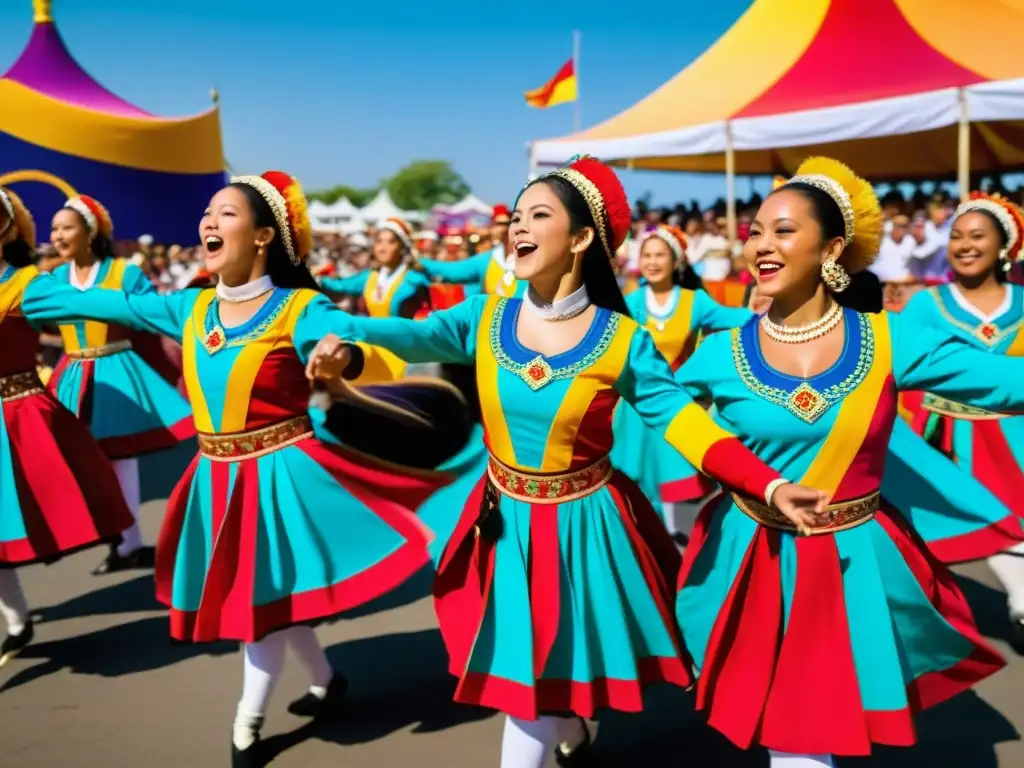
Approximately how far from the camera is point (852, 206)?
258 centimetres

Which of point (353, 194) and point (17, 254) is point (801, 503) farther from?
point (353, 194)

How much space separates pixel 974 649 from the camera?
2541 millimetres

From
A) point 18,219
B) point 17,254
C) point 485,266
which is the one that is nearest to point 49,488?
point 17,254

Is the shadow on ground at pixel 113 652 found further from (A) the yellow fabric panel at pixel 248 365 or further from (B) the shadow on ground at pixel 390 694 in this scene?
(A) the yellow fabric panel at pixel 248 365

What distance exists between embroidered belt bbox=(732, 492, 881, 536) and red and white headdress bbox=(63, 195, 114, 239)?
4.17m

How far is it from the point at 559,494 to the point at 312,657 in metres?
1.34

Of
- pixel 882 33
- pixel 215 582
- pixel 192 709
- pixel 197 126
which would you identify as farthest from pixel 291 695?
pixel 197 126

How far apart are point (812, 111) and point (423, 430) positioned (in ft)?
25.9

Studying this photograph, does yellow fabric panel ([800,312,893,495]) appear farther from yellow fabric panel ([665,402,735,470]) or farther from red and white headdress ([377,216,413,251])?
red and white headdress ([377,216,413,251])

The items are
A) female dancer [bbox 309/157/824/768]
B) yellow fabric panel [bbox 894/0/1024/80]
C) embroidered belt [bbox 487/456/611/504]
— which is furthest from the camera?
yellow fabric panel [bbox 894/0/1024/80]

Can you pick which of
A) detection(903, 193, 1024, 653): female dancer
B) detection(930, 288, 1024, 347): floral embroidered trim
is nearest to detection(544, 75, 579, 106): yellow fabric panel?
detection(903, 193, 1024, 653): female dancer

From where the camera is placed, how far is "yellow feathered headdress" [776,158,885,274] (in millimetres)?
2547

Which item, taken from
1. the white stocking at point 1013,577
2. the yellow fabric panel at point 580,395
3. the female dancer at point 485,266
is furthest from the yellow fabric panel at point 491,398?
the female dancer at point 485,266

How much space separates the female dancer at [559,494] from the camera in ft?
8.47
